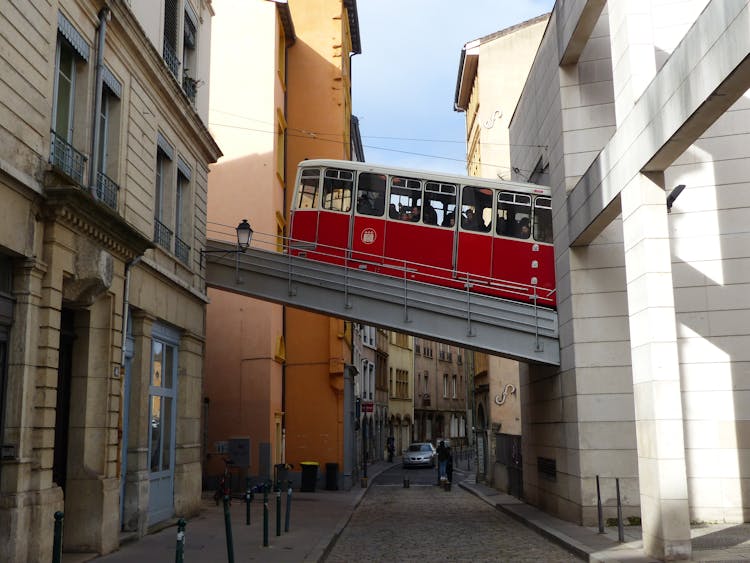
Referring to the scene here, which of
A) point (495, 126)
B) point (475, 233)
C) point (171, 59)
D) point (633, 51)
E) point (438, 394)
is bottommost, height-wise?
point (438, 394)

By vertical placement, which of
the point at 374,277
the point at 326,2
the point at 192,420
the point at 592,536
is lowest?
the point at 592,536

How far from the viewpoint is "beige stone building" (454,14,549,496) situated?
30.8m

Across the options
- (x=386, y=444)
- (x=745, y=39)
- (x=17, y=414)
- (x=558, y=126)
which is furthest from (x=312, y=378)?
(x=386, y=444)

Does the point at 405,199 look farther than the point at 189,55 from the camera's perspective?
Yes

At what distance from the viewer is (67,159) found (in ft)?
36.7

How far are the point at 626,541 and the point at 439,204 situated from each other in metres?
9.41

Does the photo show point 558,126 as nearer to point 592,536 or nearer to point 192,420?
point 592,536

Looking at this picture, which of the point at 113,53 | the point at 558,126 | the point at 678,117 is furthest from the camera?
the point at 558,126

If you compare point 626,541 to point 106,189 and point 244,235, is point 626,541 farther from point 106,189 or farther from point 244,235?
point 106,189

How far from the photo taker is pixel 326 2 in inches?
1185

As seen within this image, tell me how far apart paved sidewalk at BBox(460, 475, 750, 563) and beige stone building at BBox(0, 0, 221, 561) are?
22.8 feet

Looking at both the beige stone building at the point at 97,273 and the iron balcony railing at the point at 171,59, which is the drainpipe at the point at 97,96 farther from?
the iron balcony railing at the point at 171,59

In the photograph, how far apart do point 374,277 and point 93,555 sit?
8.51 meters

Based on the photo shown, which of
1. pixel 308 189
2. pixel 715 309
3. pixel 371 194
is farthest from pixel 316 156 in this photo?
pixel 715 309
